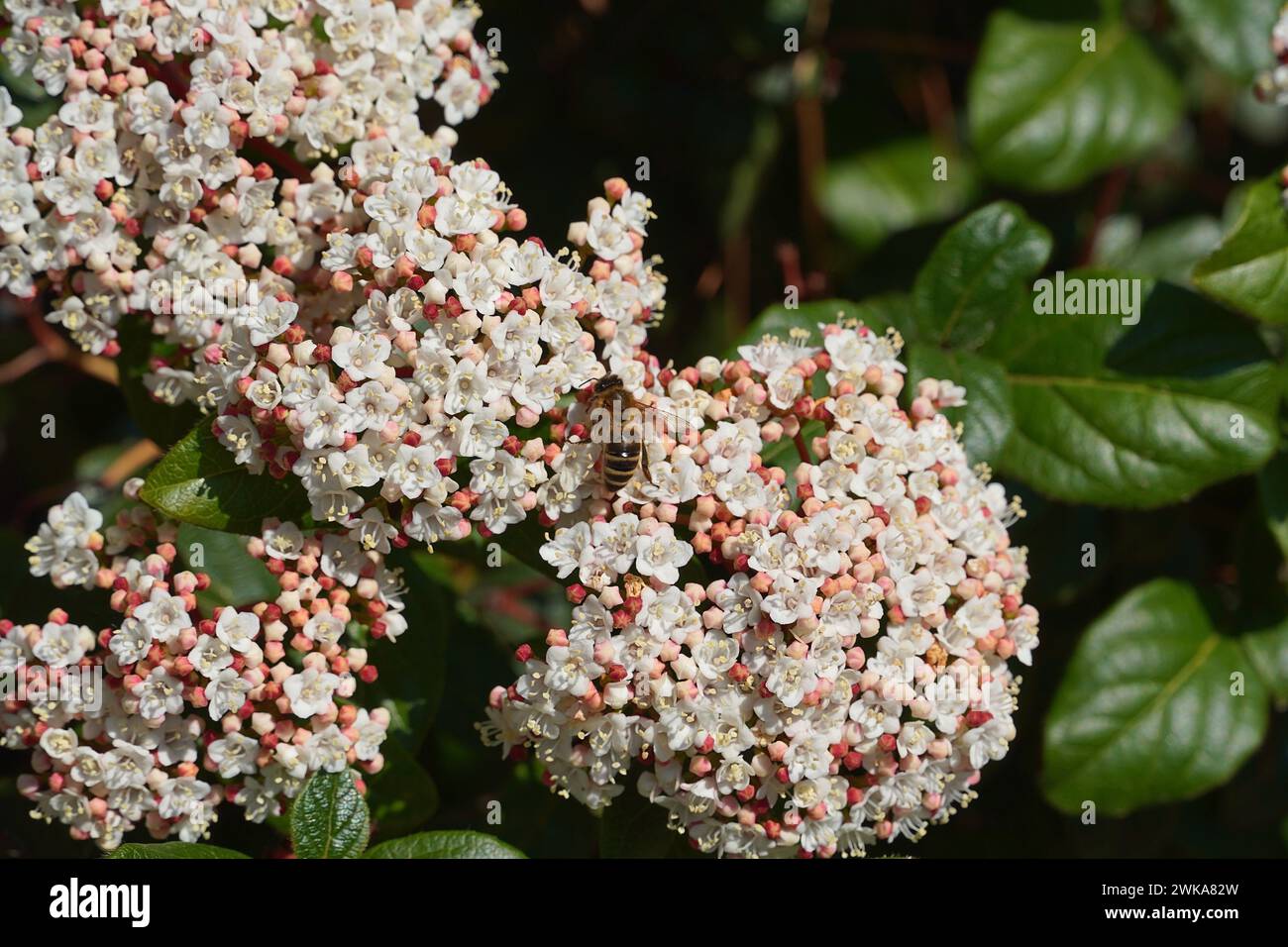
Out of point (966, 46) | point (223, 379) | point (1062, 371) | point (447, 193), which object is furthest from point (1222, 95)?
point (223, 379)

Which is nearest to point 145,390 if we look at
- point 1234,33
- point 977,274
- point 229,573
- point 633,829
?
point 229,573

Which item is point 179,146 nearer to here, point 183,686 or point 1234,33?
point 183,686

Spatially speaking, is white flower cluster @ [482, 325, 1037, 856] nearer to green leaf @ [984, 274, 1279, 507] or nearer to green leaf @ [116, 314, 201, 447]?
green leaf @ [984, 274, 1279, 507]

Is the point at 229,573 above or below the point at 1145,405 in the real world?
below

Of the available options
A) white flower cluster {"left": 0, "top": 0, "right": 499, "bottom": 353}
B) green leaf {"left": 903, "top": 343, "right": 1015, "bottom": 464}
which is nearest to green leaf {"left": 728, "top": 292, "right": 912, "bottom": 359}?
green leaf {"left": 903, "top": 343, "right": 1015, "bottom": 464}

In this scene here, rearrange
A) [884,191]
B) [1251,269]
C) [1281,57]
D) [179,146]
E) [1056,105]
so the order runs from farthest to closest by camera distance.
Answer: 1. [884,191]
2. [1056,105]
3. [1281,57]
4. [1251,269]
5. [179,146]
